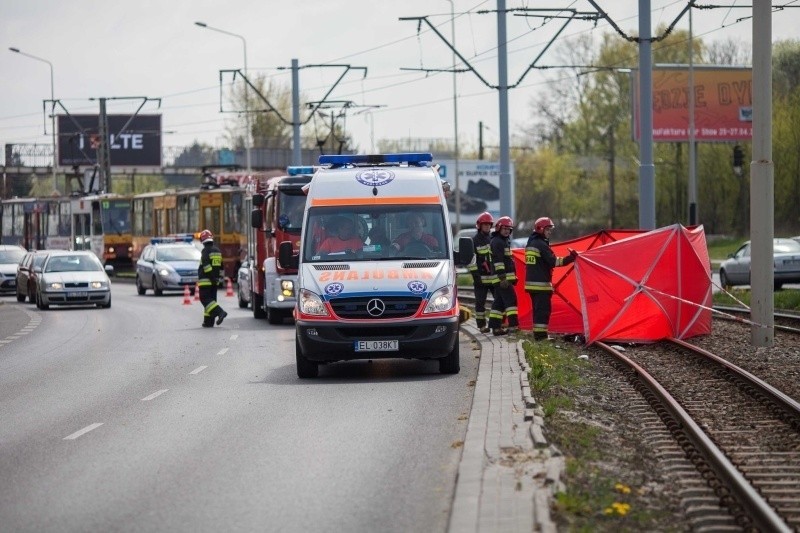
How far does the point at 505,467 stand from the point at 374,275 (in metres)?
8.07

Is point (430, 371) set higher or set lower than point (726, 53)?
Result: lower

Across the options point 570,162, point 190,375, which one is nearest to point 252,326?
point 190,375

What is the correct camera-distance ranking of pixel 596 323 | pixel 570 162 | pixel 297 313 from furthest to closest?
pixel 570 162 → pixel 596 323 → pixel 297 313

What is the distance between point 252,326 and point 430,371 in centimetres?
1110

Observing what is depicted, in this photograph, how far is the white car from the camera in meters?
51.8

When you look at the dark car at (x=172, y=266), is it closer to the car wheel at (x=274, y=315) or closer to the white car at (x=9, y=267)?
the white car at (x=9, y=267)

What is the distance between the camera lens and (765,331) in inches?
843

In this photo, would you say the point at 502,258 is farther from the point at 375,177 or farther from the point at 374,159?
the point at 375,177

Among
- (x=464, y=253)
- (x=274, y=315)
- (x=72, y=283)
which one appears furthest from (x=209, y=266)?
(x=72, y=283)

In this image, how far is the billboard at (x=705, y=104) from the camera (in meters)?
71.3

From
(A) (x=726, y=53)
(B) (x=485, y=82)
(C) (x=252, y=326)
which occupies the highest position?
(A) (x=726, y=53)

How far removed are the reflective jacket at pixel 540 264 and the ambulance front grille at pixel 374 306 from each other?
4870mm

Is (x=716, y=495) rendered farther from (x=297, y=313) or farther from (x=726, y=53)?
(x=726, y=53)

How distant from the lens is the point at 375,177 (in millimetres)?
19734
